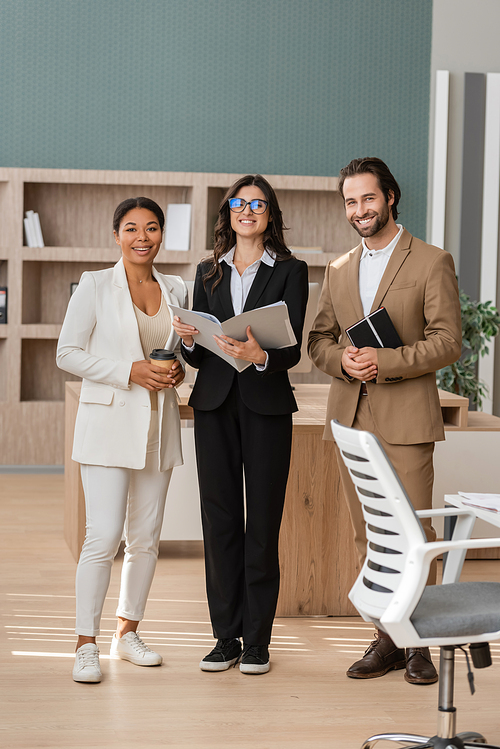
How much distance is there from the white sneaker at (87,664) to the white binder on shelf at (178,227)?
4.13 meters

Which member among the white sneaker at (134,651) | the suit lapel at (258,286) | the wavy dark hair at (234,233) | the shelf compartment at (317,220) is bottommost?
the white sneaker at (134,651)

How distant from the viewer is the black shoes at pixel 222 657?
2764 millimetres

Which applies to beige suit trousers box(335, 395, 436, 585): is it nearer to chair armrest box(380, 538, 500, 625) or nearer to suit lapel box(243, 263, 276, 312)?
suit lapel box(243, 263, 276, 312)

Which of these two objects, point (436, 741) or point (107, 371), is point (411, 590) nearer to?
point (436, 741)

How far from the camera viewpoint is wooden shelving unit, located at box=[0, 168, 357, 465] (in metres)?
6.27

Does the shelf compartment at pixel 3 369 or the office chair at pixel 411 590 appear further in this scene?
the shelf compartment at pixel 3 369

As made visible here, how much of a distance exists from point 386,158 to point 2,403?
376cm

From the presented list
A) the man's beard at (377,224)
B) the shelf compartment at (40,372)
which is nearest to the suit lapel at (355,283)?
the man's beard at (377,224)

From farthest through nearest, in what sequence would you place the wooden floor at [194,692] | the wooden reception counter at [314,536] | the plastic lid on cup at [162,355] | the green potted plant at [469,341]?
the green potted plant at [469,341] < the wooden reception counter at [314,536] < the plastic lid on cup at [162,355] < the wooden floor at [194,692]

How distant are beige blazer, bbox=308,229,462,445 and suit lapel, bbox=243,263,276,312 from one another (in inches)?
12.2

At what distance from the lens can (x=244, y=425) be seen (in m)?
2.66

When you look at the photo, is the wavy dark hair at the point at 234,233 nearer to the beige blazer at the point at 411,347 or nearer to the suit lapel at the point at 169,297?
the suit lapel at the point at 169,297

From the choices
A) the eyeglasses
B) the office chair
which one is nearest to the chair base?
the office chair

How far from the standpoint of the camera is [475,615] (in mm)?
1871
